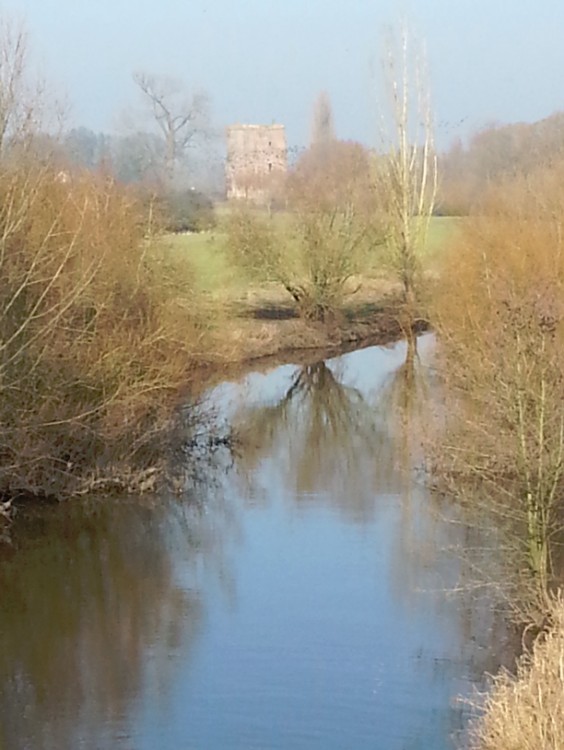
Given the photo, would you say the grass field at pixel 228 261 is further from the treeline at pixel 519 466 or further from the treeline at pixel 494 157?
the treeline at pixel 519 466

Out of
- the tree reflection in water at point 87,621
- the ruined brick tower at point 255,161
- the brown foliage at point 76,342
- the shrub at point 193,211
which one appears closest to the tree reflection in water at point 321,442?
the brown foliage at point 76,342

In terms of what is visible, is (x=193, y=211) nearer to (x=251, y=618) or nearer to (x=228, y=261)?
(x=228, y=261)

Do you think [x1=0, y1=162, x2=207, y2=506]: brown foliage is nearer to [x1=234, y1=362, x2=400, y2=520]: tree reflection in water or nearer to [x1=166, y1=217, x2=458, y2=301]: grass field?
[x1=234, y1=362, x2=400, y2=520]: tree reflection in water

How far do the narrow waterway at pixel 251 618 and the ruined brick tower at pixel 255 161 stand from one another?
1402 centimetres

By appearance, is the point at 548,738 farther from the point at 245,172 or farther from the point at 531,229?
the point at 245,172

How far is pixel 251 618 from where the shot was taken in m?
9.95

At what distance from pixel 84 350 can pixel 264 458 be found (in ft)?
11.8

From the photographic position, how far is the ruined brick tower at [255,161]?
28.4m

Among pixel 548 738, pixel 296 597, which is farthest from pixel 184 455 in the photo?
pixel 548 738

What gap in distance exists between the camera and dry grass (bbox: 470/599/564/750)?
20.3 ft

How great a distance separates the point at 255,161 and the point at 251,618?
27.2m

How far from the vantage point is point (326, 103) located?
43906 millimetres

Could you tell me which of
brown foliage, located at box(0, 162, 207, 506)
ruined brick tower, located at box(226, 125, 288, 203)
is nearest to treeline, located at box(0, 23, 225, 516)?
brown foliage, located at box(0, 162, 207, 506)

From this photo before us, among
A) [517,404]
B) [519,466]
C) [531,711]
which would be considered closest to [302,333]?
[519,466]
